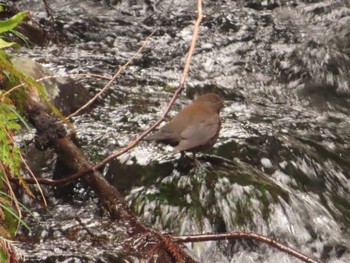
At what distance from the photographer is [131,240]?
121 inches

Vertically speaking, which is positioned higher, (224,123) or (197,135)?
(197,135)

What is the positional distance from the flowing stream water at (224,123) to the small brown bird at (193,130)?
17cm

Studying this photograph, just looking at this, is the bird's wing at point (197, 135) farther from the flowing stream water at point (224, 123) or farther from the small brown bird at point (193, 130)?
the flowing stream water at point (224, 123)

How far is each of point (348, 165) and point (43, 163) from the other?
2388 millimetres

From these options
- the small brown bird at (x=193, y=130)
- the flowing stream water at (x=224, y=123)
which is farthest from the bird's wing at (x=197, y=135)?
the flowing stream water at (x=224, y=123)

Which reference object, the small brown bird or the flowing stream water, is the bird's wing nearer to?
the small brown bird

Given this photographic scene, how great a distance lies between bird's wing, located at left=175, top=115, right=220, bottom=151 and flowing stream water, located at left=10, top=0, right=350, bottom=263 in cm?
18

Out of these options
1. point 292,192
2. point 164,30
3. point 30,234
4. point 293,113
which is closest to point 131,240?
point 30,234

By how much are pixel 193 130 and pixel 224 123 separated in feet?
3.79

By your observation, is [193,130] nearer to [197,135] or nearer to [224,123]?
[197,135]

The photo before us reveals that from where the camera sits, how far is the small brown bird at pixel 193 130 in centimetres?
404

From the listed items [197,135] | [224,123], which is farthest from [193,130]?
[224,123]

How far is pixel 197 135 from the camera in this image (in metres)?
4.02

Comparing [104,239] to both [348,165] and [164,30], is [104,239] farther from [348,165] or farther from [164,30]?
[164,30]
